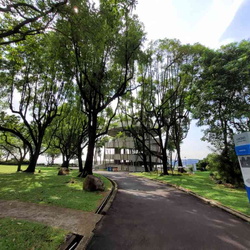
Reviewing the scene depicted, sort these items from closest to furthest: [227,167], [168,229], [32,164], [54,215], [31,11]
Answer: [168,229]
[54,215]
[31,11]
[227,167]
[32,164]

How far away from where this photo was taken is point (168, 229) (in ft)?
13.1

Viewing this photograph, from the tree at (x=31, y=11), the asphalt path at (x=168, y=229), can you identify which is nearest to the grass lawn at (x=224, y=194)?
the asphalt path at (x=168, y=229)

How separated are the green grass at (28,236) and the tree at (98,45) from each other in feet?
24.3

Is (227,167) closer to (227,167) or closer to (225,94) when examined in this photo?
(227,167)

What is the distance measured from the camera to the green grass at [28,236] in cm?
276

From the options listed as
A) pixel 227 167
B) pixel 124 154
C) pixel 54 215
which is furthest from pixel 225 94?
pixel 124 154

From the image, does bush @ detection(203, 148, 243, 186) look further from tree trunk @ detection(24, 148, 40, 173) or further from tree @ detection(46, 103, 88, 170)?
tree trunk @ detection(24, 148, 40, 173)

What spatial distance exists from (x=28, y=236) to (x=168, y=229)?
3.22 metres

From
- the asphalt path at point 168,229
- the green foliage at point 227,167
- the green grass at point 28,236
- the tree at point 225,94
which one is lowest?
the asphalt path at point 168,229

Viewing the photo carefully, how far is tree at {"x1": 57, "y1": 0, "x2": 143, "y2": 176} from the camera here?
690 centimetres

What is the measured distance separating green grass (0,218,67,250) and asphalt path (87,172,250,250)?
0.76m

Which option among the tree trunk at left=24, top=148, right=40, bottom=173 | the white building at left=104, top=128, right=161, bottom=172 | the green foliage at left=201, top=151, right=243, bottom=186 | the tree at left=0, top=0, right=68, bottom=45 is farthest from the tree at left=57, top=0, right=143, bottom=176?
the white building at left=104, top=128, right=161, bottom=172

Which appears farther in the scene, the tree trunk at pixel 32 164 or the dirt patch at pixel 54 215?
the tree trunk at pixel 32 164

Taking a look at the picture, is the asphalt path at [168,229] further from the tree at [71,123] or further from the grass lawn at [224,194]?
the tree at [71,123]
